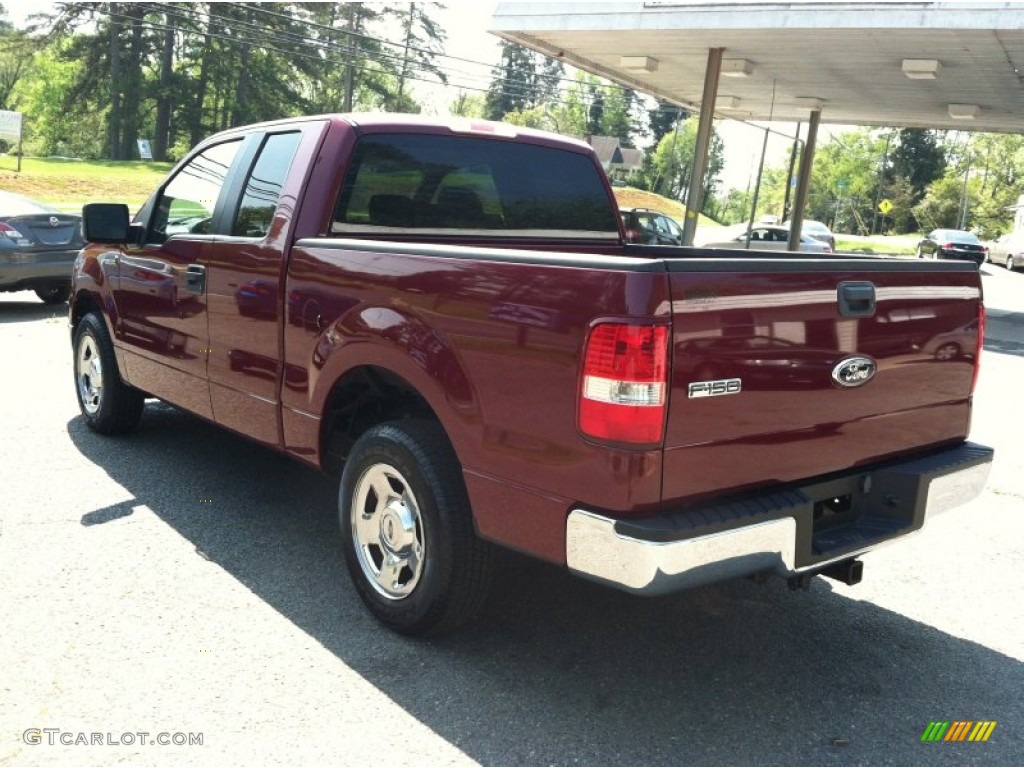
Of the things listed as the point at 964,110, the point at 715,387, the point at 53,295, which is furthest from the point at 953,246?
the point at 715,387

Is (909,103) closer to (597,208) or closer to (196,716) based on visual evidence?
(597,208)

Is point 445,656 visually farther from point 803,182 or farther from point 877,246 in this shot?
point 877,246

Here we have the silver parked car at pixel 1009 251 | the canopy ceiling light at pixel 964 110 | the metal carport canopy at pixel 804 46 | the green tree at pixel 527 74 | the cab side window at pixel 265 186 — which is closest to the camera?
the cab side window at pixel 265 186

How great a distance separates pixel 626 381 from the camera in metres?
2.69

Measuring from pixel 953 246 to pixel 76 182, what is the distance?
34157 mm

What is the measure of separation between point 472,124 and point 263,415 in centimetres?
172

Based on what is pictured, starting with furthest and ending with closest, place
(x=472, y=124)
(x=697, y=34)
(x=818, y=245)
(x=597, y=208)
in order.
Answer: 1. (x=818, y=245)
2. (x=697, y=34)
3. (x=597, y=208)
4. (x=472, y=124)

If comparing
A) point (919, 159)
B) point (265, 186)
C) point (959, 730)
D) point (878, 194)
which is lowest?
point (959, 730)

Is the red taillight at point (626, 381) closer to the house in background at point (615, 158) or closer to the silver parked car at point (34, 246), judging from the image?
the silver parked car at point (34, 246)

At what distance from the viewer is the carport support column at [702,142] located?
18.3 m

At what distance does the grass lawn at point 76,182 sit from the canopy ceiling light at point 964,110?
23183 mm

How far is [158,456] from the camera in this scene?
5824 millimetres

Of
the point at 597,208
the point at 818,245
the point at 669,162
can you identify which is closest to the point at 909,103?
the point at 818,245

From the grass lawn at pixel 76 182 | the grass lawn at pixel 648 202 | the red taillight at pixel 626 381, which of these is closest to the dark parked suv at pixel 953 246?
the grass lawn at pixel 648 202
